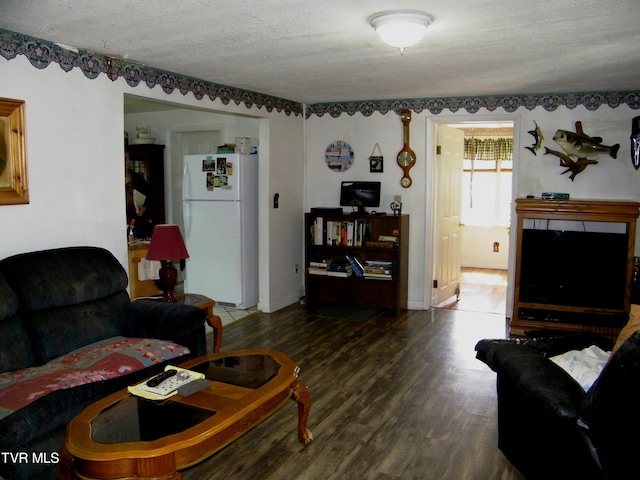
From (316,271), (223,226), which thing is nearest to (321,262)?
(316,271)

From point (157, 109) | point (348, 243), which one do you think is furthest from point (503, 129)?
point (157, 109)

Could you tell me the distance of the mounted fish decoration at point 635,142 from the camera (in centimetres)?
484

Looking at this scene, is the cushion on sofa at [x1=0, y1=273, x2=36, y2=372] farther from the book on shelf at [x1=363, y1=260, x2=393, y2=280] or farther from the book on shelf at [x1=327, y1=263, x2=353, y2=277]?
the book on shelf at [x1=363, y1=260, x2=393, y2=280]

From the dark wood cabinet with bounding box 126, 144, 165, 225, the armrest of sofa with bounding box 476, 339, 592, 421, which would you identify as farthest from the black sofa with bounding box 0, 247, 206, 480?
the dark wood cabinet with bounding box 126, 144, 165, 225

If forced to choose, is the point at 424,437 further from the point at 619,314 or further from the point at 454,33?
the point at 619,314

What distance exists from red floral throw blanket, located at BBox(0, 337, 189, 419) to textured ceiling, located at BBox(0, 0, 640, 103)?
1753mm

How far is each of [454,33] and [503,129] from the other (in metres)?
5.46

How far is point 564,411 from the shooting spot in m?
1.98

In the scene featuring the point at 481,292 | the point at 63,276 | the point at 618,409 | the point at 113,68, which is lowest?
the point at 481,292

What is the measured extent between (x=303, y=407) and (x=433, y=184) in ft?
11.4

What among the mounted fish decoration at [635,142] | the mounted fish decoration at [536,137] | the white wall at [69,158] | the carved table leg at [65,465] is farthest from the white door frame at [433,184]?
the carved table leg at [65,465]

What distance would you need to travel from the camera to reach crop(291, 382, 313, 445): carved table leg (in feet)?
9.01

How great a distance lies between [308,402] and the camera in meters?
2.80

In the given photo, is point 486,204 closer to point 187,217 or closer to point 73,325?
point 187,217
